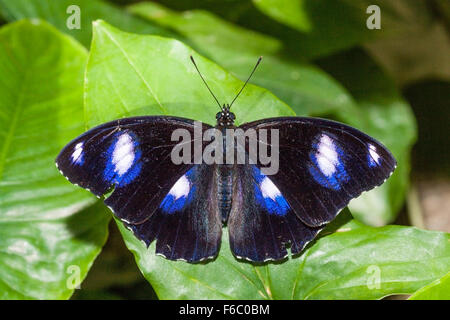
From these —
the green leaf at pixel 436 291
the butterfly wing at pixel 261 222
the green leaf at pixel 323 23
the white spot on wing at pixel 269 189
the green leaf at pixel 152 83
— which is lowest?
the green leaf at pixel 436 291

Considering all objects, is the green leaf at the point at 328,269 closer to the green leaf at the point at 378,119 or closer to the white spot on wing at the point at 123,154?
the white spot on wing at the point at 123,154

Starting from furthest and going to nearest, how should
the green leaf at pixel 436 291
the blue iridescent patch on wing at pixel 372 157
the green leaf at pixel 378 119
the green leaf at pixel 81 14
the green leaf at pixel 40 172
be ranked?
the green leaf at pixel 378 119, the green leaf at pixel 81 14, the green leaf at pixel 40 172, the blue iridescent patch on wing at pixel 372 157, the green leaf at pixel 436 291

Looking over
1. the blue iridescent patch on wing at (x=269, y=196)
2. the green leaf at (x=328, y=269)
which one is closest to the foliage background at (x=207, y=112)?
A: the green leaf at (x=328, y=269)

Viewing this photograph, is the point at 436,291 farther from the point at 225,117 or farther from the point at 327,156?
the point at 225,117

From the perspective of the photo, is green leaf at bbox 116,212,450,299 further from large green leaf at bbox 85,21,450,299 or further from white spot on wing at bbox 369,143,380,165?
white spot on wing at bbox 369,143,380,165

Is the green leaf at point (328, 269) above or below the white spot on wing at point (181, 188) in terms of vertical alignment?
below

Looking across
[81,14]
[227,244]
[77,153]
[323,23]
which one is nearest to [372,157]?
[227,244]

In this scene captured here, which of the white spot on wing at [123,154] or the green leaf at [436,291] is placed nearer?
the green leaf at [436,291]
